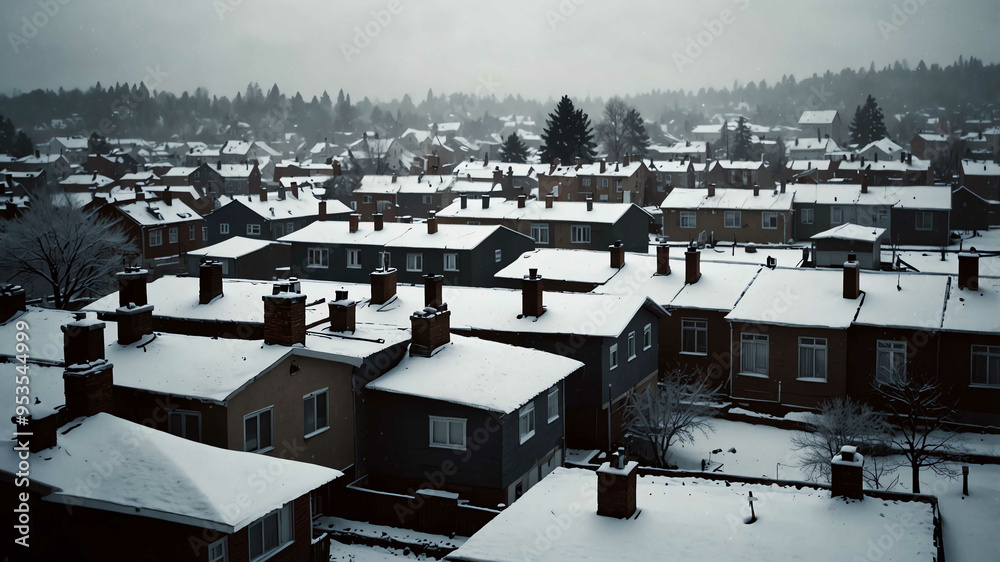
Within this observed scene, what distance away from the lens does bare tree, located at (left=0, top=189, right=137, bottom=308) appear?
1909 inches

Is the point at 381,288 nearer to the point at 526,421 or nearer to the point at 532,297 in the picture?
the point at 532,297

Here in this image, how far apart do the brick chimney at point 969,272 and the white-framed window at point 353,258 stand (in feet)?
111

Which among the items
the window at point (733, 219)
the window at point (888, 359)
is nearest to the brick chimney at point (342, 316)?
the window at point (888, 359)

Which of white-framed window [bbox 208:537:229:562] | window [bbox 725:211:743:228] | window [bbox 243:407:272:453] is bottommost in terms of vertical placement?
white-framed window [bbox 208:537:229:562]

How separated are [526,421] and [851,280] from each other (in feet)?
51.3

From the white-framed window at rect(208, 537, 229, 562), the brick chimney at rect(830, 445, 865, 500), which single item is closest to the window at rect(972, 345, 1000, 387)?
the brick chimney at rect(830, 445, 865, 500)

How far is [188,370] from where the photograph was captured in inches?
803

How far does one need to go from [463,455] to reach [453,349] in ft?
12.1

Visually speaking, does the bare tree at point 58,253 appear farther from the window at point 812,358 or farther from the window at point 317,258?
the window at point 812,358

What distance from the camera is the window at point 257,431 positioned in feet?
65.0

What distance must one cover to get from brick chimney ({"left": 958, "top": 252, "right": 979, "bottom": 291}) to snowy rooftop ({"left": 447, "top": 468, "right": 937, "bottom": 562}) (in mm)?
18153

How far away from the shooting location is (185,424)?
777 inches

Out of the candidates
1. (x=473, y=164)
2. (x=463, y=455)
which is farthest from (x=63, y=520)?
(x=473, y=164)

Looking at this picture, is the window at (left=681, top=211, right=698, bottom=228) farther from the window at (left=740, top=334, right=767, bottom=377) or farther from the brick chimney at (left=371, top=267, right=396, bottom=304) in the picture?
the brick chimney at (left=371, top=267, right=396, bottom=304)
